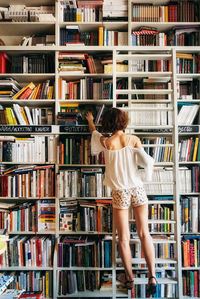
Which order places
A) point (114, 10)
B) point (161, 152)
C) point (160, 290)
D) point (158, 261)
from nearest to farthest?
point (158, 261) < point (160, 290) < point (161, 152) < point (114, 10)

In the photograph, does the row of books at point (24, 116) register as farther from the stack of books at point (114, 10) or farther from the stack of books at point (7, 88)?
the stack of books at point (114, 10)

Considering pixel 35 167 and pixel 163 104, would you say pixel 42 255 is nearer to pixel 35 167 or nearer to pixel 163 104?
pixel 35 167

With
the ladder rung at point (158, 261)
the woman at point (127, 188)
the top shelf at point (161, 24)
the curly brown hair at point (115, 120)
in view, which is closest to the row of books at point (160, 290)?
the ladder rung at point (158, 261)

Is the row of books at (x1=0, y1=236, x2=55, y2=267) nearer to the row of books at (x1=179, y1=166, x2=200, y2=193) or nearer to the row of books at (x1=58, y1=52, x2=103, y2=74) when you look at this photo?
the row of books at (x1=179, y1=166, x2=200, y2=193)

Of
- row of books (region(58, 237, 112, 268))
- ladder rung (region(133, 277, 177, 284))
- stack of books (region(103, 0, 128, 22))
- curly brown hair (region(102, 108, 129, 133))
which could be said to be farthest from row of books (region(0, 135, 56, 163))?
stack of books (region(103, 0, 128, 22))

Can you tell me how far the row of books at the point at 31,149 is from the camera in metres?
2.63

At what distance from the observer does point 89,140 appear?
104 inches

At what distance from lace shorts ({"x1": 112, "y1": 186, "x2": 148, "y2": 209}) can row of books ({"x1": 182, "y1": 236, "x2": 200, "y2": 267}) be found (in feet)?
2.74

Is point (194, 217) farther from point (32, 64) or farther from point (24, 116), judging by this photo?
point (32, 64)

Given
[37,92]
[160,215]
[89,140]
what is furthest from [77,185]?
[37,92]

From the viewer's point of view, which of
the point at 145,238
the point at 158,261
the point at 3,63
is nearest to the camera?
the point at 145,238

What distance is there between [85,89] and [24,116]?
788 mm

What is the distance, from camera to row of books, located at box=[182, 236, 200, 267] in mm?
2539

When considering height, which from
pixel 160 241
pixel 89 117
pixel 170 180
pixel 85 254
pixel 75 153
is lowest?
pixel 85 254
